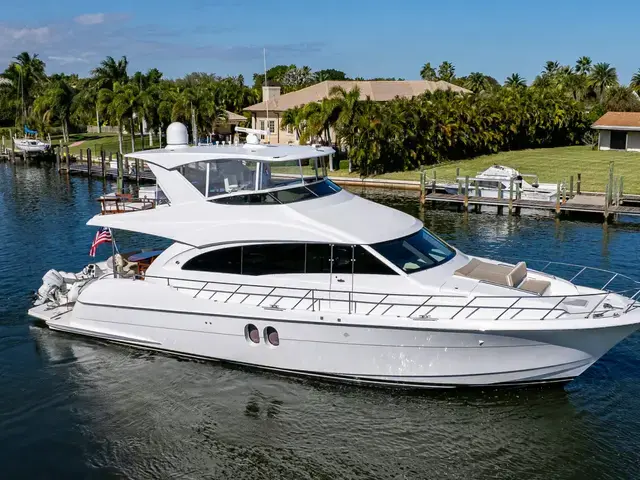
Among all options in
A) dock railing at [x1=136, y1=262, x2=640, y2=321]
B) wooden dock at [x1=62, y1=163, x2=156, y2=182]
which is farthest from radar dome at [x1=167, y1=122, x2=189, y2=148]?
wooden dock at [x1=62, y1=163, x2=156, y2=182]

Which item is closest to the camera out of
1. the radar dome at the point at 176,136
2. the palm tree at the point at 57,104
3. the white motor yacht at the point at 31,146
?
the radar dome at the point at 176,136

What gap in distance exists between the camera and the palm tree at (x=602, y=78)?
252 feet

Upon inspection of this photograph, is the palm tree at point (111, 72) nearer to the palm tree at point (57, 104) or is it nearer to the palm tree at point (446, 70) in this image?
the palm tree at point (57, 104)

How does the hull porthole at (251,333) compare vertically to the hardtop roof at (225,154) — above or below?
below

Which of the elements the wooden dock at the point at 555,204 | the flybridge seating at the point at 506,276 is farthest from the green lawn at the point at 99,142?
the flybridge seating at the point at 506,276

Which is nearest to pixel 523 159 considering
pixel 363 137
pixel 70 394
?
pixel 363 137

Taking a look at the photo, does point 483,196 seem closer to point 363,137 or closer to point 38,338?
point 363,137

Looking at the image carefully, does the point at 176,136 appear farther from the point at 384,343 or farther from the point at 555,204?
the point at 555,204

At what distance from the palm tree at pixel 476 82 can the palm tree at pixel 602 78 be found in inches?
481

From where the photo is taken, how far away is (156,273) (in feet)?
50.1

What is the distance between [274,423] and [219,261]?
381 centimetres

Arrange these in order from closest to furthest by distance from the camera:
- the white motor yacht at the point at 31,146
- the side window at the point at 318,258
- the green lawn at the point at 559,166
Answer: the side window at the point at 318,258, the green lawn at the point at 559,166, the white motor yacht at the point at 31,146

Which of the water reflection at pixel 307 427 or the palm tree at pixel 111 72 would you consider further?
the palm tree at pixel 111 72

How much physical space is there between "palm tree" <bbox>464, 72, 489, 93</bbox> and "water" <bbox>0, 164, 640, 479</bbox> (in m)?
68.2
